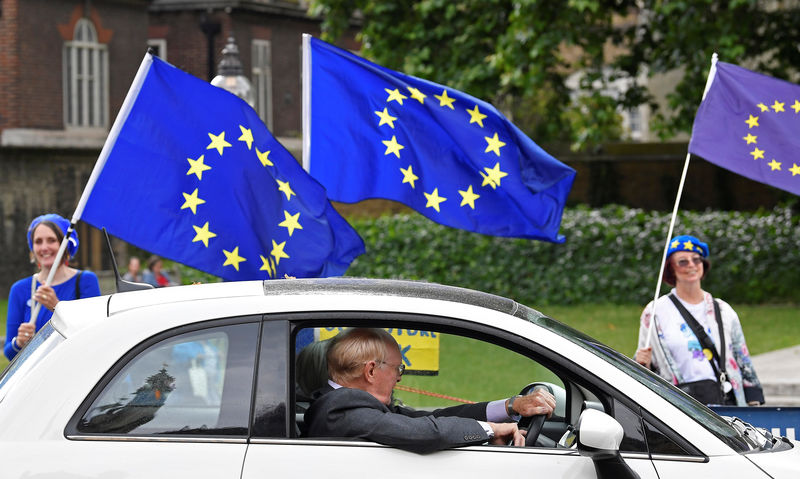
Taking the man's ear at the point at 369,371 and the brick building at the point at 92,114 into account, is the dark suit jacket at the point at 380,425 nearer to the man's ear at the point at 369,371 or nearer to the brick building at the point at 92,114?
the man's ear at the point at 369,371

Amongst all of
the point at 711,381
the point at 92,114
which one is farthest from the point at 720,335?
the point at 92,114

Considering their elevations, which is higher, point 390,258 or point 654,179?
point 654,179

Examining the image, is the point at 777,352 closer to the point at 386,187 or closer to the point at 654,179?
the point at 386,187

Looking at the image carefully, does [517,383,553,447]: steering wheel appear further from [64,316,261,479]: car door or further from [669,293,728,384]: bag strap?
[669,293,728,384]: bag strap

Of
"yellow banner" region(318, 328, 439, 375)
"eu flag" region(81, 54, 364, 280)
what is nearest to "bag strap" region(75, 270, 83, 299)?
"eu flag" region(81, 54, 364, 280)

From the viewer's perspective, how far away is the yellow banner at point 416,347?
4117mm

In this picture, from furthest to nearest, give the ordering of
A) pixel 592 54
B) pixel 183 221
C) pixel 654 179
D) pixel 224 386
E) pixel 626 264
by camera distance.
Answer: pixel 654 179 < pixel 626 264 < pixel 592 54 < pixel 183 221 < pixel 224 386

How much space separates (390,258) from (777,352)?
30.8 feet

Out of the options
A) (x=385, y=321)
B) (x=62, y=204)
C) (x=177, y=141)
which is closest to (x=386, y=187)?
(x=177, y=141)

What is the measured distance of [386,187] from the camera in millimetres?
7352

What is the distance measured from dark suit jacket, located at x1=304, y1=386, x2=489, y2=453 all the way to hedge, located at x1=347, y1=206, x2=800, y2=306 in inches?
690

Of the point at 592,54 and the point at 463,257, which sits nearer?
the point at 592,54

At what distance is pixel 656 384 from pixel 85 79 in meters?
29.2

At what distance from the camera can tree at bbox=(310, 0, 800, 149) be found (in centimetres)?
1811
